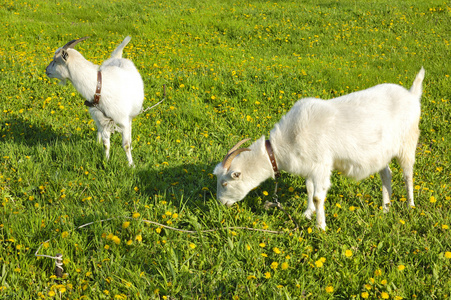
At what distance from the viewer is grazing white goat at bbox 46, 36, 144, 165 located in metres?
4.27

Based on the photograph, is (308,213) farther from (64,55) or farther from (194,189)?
(64,55)

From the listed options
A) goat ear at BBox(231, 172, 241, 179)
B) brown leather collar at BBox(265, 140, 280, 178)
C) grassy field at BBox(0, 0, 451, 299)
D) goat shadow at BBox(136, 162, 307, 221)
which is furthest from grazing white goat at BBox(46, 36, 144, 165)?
brown leather collar at BBox(265, 140, 280, 178)

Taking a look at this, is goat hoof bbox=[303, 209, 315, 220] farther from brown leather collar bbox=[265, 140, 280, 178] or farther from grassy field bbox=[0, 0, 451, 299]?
brown leather collar bbox=[265, 140, 280, 178]

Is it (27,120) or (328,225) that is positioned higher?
(27,120)

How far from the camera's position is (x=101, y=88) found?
4.30 metres

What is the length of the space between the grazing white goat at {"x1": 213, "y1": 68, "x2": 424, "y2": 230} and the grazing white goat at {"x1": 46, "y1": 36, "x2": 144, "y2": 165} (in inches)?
61.8

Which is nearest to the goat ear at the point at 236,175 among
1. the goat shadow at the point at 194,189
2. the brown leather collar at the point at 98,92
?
the goat shadow at the point at 194,189

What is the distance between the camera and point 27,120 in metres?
5.26

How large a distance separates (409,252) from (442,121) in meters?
3.60

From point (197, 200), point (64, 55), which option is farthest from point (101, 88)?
point (197, 200)

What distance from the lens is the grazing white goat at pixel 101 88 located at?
4.27 meters

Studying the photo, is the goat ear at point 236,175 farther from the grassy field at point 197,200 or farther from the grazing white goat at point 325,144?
the grassy field at point 197,200

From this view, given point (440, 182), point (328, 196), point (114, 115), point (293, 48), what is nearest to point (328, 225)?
point (328, 196)

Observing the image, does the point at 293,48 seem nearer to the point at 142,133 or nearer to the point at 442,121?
the point at 442,121
